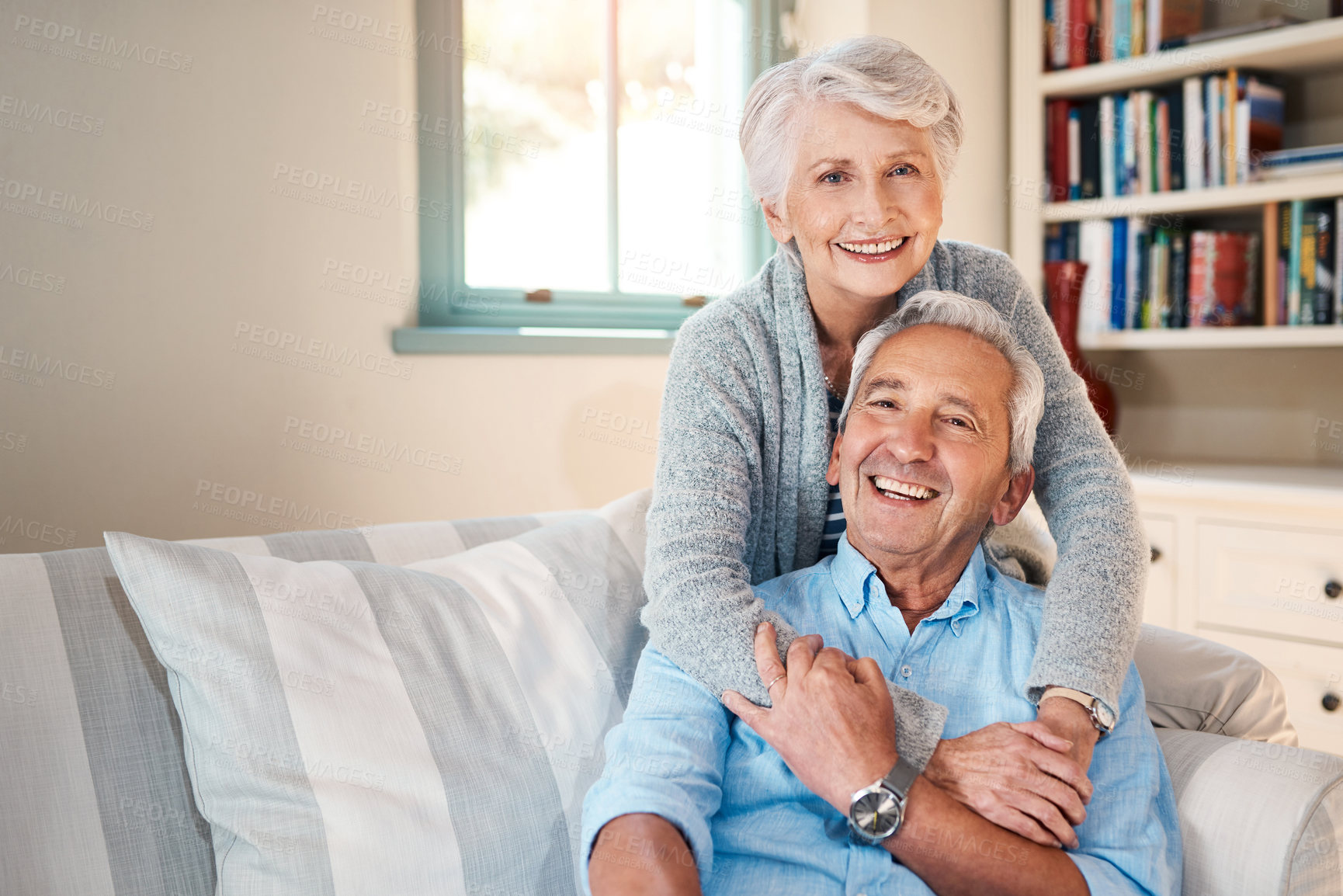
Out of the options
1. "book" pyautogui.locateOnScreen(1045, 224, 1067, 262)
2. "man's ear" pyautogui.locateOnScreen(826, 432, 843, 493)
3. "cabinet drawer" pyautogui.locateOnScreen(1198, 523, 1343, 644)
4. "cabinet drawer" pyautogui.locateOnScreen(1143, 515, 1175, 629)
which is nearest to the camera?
"man's ear" pyautogui.locateOnScreen(826, 432, 843, 493)

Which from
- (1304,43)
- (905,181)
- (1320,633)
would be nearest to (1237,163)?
(1304,43)

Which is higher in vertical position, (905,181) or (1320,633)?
(905,181)

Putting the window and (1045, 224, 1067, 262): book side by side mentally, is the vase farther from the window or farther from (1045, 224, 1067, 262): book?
the window

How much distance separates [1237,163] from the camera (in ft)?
8.57

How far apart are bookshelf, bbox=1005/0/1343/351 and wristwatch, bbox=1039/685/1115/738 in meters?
1.91

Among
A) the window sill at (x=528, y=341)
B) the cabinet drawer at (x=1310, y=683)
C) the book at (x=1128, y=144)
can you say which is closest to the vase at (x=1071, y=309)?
the book at (x=1128, y=144)

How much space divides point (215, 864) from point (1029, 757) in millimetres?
814

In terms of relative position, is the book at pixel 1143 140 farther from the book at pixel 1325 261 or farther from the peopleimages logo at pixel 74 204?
the peopleimages logo at pixel 74 204

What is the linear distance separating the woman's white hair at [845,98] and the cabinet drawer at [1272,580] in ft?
5.08

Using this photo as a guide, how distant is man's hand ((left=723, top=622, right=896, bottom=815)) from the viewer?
0.96m

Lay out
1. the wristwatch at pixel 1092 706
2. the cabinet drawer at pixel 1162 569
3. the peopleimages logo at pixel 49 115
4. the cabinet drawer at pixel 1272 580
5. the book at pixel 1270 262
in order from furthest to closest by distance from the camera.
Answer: the book at pixel 1270 262, the cabinet drawer at pixel 1162 569, the cabinet drawer at pixel 1272 580, the peopleimages logo at pixel 49 115, the wristwatch at pixel 1092 706

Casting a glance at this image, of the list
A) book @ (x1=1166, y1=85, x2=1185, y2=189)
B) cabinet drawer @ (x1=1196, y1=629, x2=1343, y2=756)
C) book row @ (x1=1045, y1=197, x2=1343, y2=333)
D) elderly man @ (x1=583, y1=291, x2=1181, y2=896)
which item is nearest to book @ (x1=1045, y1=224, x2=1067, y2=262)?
book row @ (x1=1045, y1=197, x2=1343, y2=333)

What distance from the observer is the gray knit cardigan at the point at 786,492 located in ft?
3.49

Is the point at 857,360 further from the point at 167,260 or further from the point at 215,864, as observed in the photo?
the point at 167,260
